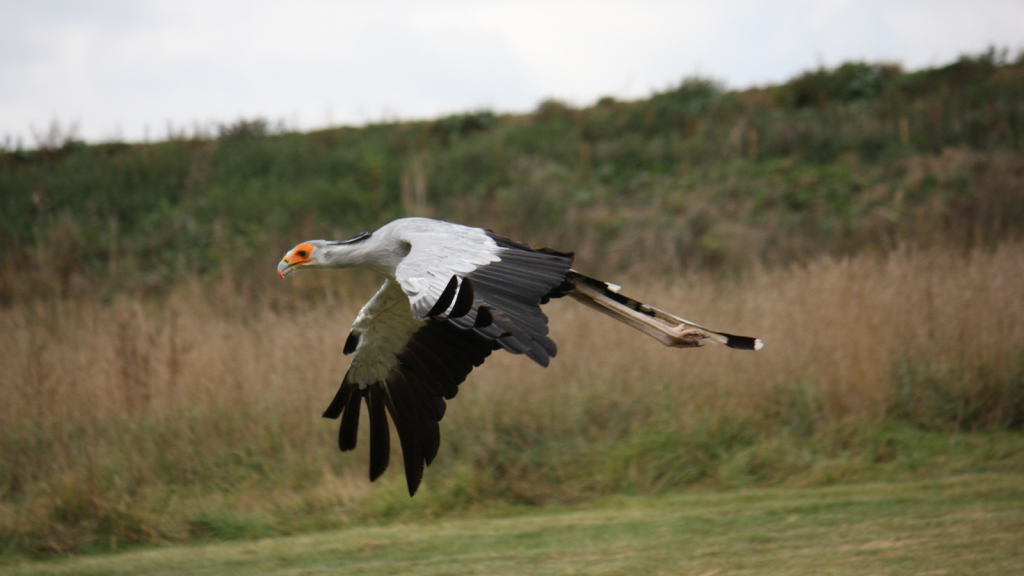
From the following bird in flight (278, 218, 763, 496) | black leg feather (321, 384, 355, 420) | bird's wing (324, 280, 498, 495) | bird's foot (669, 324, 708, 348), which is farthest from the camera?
black leg feather (321, 384, 355, 420)

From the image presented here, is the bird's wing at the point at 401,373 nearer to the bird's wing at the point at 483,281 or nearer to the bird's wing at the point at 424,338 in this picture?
the bird's wing at the point at 424,338

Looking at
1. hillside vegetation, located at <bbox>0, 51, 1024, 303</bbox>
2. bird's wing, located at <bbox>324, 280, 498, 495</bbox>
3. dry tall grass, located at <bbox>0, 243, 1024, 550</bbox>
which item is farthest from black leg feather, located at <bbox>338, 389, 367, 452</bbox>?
hillside vegetation, located at <bbox>0, 51, 1024, 303</bbox>

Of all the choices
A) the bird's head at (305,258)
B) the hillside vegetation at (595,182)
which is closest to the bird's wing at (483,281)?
the bird's head at (305,258)

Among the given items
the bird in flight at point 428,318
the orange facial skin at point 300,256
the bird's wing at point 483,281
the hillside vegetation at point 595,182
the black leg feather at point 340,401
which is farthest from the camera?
the hillside vegetation at point 595,182

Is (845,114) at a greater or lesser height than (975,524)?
greater

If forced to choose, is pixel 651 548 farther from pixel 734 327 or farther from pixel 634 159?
pixel 634 159

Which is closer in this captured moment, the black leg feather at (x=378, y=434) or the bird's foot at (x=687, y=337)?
the bird's foot at (x=687, y=337)

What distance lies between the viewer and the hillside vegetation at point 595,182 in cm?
1350

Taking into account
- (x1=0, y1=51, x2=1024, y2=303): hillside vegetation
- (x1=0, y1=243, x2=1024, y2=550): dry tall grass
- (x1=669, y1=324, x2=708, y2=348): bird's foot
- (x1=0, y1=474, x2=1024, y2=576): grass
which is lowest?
(x1=0, y1=474, x2=1024, y2=576): grass

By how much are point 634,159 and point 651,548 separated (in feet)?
47.5

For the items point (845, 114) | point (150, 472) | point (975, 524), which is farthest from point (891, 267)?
point (845, 114)

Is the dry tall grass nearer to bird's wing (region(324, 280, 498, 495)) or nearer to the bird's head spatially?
bird's wing (region(324, 280, 498, 495))

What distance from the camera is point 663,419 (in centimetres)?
716

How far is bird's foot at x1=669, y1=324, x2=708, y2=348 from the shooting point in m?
4.38
